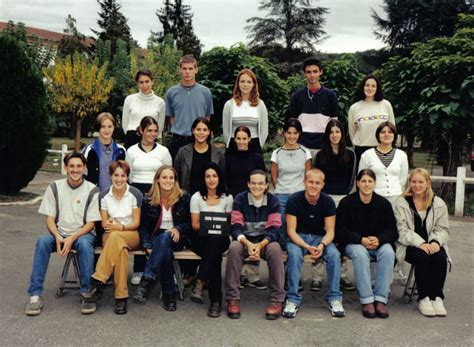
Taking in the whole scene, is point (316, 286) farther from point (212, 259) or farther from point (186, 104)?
point (186, 104)

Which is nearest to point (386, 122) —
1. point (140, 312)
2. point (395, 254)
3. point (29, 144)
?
point (395, 254)

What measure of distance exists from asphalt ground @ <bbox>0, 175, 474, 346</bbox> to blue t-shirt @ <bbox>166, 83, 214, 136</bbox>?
201cm

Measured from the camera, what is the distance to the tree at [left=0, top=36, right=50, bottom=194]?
34.4 ft

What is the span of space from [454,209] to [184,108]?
24.5 ft

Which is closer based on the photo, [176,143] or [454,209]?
[176,143]

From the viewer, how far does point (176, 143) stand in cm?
629

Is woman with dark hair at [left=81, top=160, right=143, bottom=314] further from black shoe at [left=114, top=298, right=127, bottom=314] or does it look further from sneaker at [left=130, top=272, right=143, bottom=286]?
sneaker at [left=130, top=272, right=143, bottom=286]

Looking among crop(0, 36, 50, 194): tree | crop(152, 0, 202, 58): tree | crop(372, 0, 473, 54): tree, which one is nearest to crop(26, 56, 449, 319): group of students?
crop(0, 36, 50, 194): tree

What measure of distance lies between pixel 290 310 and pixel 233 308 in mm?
541

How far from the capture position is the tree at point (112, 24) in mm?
49375

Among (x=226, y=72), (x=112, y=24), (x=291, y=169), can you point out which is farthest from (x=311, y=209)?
(x=112, y=24)

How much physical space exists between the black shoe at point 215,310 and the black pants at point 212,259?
0.04 meters

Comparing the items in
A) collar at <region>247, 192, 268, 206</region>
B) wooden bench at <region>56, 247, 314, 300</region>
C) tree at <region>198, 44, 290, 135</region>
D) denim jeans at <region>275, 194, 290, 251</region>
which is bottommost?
wooden bench at <region>56, 247, 314, 300</region>

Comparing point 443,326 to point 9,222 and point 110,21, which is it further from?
point 110,21
